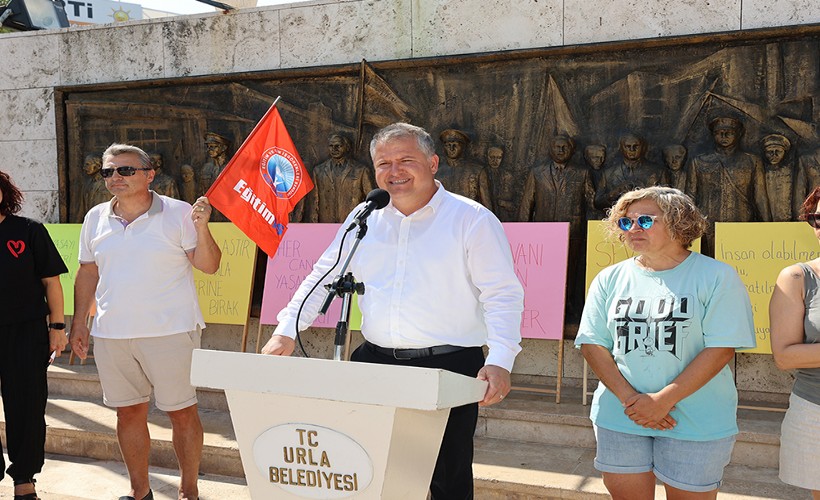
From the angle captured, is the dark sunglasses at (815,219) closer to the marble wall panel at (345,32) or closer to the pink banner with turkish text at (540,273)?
the pink banner with turkish text at (540,273)

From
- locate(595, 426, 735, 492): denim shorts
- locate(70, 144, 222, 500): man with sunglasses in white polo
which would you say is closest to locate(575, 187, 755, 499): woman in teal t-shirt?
locate(595, 426, 735, 492): denim shorts

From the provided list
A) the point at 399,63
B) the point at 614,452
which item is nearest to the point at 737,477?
the point at 614,452

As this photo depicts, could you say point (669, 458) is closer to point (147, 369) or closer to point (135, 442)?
point (147, 369)

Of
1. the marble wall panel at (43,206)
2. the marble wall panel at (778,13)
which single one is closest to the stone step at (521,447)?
the marble wall panel at (43,206)

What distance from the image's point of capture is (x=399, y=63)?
21.2 ft

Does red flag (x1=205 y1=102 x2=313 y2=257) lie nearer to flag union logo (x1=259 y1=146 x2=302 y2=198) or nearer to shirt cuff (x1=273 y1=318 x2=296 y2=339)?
flag union logo (x1=259 y1=146 x2=302 y2=198)

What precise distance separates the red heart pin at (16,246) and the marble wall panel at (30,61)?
4.05 meters

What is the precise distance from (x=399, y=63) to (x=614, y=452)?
430 cm

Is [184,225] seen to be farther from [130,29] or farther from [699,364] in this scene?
[130,29]

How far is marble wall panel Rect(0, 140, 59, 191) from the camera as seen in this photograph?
25.4ft

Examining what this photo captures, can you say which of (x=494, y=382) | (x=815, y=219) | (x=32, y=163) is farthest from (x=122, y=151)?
(x=32, y=163)

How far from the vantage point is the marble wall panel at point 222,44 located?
7.01 m

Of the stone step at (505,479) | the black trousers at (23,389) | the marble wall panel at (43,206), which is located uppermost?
the marble wall panel at (43,206)

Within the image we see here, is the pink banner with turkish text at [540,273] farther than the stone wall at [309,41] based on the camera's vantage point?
No
